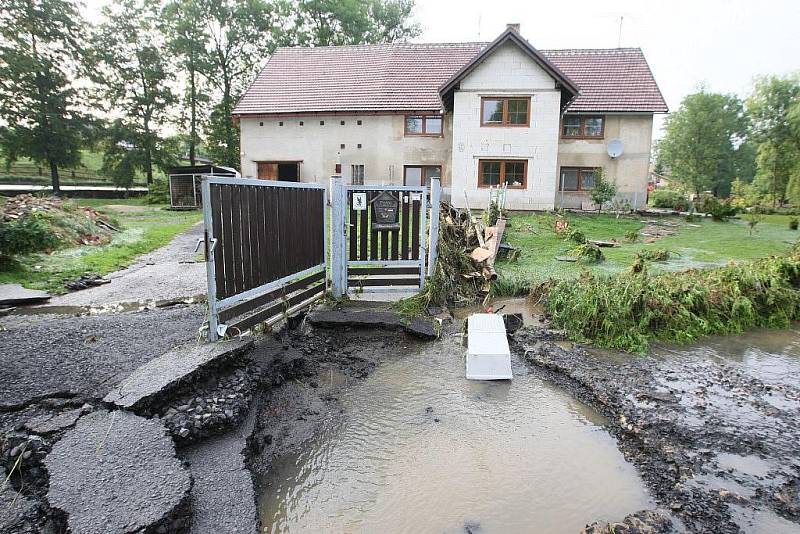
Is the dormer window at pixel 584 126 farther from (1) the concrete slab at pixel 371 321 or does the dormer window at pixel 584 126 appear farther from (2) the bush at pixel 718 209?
(1) the concrete slab at pixel 371 321

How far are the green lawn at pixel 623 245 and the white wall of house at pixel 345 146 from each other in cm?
638

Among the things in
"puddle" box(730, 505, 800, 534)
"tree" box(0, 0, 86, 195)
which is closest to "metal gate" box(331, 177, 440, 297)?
"puddle" box(730, 505, 800, 534)

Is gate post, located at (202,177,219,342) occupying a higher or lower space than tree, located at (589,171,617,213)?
lower

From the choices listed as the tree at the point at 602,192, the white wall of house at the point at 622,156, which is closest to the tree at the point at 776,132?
the white wall of house at the point at 622,156

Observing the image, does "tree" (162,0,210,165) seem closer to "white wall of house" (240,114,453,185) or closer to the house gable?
"white wall of house" (240,114,453,185)

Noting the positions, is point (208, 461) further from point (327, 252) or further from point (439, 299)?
point (439, 299)

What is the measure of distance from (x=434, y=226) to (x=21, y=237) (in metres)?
8.44

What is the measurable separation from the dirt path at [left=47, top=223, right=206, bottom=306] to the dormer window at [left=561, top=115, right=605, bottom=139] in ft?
59.2

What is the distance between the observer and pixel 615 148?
2173 centimetres

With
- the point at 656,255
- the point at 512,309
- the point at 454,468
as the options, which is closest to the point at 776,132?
the point at 656,255

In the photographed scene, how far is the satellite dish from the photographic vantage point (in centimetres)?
2172

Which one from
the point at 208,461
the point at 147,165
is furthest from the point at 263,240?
the point at 147,165

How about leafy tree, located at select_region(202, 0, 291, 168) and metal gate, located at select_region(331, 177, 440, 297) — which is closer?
metal gate, located at select_region(331, 177, 440, 297)

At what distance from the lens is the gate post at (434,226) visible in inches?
308
